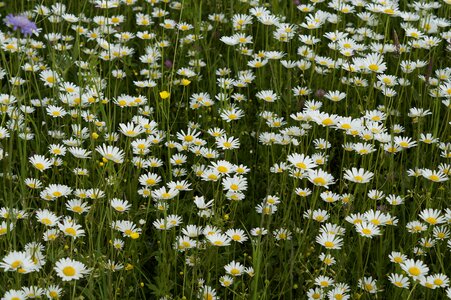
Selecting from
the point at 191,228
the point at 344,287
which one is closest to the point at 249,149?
the point at 191,228

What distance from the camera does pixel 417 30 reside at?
410 centimetres

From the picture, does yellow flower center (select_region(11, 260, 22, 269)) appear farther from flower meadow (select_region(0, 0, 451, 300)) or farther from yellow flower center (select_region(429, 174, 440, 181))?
yellow flower center (select_region(429, 174, 440, 181))

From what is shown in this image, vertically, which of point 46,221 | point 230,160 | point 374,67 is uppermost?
point 374,67

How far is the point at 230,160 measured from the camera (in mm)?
3332

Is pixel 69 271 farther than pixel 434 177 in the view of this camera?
No

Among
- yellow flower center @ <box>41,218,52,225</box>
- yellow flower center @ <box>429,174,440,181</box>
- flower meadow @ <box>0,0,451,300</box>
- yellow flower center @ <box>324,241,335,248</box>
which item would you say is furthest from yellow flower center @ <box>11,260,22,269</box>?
yellow flower center @ <box>429,174,440,181</box>

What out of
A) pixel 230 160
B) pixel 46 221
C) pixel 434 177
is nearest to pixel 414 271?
pixel 434 177

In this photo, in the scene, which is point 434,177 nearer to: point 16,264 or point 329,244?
point 329,244

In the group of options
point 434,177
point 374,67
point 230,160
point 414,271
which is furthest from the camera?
point 374,67

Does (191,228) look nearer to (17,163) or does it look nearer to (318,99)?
(17,163)

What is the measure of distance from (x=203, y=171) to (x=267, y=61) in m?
1.06

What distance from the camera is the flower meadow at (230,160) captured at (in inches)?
102

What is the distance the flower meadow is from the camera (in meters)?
2.60

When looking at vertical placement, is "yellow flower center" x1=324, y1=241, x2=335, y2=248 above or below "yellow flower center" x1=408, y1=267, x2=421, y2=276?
above
